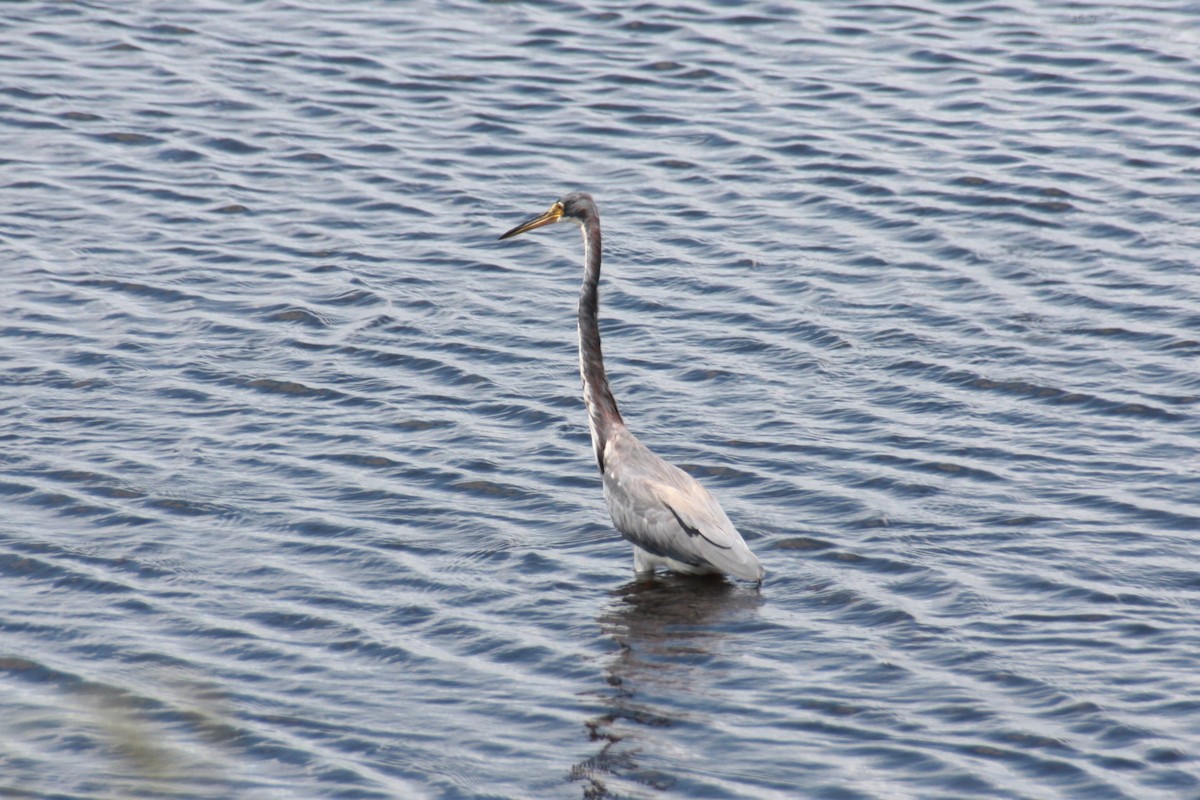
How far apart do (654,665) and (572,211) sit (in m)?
3.62

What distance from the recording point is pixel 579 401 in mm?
11883

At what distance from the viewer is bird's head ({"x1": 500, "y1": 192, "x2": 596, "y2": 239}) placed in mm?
10969

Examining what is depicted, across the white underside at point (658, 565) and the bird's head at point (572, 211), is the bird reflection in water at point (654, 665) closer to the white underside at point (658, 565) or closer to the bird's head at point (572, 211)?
the white underside at point (658, 565)

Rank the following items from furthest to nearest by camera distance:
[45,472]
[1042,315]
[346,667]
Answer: [1042,315] < [45,472] < [346,667]

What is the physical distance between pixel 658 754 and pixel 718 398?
4.44 metres

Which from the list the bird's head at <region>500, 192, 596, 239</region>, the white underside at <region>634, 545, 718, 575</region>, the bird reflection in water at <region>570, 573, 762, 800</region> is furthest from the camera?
the bird's head at <region>500, 192, 596, 239</region>

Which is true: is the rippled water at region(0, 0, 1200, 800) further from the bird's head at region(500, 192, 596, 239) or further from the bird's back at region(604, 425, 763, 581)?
the bird's head at region(500, 192, 596, 239)

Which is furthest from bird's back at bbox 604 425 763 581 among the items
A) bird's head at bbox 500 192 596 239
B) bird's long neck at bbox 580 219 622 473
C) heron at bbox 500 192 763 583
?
bird's head at bbox 500 192 596 239

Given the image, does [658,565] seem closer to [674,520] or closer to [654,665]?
[674,520]

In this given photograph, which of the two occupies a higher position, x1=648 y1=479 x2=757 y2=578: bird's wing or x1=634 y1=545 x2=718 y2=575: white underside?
x1=648 y1=479 x2=757 y2=578: bird's wing

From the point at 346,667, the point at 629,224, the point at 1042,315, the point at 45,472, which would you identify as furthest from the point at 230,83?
the point at 346,667

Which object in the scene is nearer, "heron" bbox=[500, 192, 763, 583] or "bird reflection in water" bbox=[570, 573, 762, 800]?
"bird reflection in water" bbox=[570, 573, 762, 800]

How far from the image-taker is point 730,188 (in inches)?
602

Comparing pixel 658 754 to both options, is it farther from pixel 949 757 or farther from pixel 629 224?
pixel 629 224
